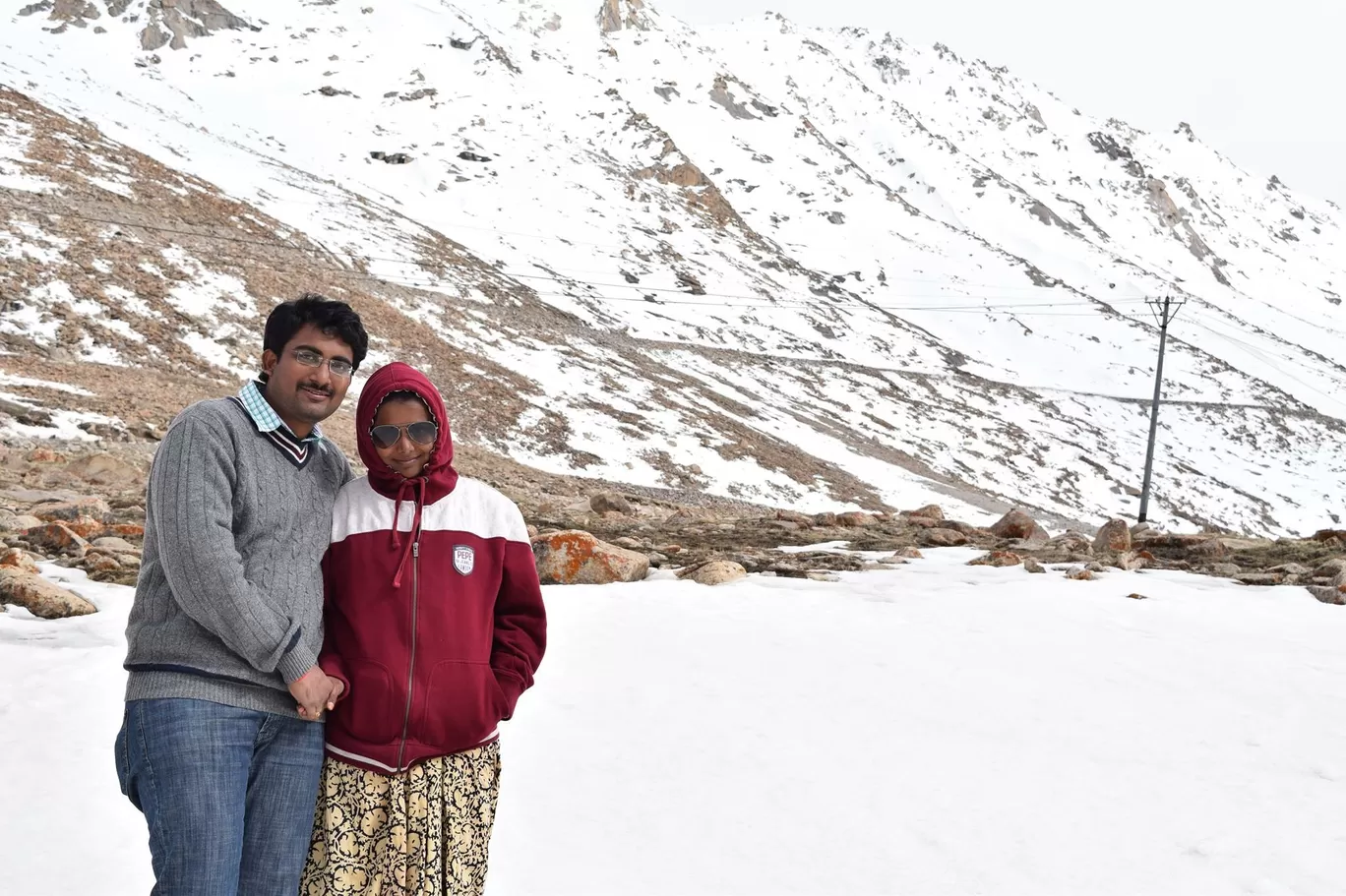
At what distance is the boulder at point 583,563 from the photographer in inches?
351

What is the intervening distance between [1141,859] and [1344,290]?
13846 cm

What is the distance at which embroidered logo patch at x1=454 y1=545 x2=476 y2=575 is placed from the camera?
266 cm

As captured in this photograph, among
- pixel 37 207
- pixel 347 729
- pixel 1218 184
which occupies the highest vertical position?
pixel 1218 184

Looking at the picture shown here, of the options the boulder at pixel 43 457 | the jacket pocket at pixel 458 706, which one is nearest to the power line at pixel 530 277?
the boulder at pixel 43 457

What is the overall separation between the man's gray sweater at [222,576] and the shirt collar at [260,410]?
0.02 metres

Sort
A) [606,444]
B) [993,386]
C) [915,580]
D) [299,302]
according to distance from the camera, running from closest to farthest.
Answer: [299,302] → [915,580] → [606,444] → [993,386]

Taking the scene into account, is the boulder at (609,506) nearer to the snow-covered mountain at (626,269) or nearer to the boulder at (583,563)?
the boulder at (583,563)

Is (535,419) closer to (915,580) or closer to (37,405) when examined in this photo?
(37,405)

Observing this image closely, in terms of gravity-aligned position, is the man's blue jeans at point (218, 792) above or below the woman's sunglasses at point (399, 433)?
below

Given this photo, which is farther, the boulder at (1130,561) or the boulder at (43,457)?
the boulder at (43,457)

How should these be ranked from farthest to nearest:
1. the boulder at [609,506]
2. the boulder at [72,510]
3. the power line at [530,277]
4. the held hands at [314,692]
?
the power line at [530,277] < the boulder at [609,506] < the boulder at [72,510] < the held hands at [314,692]

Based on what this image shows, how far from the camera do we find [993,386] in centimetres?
5022

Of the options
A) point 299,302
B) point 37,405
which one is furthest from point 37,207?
point 299,302

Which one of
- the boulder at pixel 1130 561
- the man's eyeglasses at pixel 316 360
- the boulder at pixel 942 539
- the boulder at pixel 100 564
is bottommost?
the boulder at pixel 100 564
